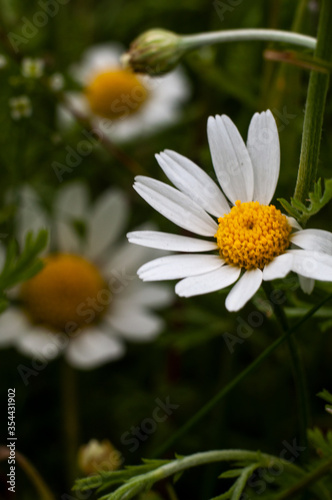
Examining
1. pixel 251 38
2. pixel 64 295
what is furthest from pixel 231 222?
pixel 64 295

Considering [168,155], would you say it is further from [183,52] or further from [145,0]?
[145,0]

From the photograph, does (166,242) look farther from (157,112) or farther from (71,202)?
(157,112)

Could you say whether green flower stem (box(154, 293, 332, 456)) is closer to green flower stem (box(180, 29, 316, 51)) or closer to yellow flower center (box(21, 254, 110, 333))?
green flower stem (box(180, 29, 316, 51))

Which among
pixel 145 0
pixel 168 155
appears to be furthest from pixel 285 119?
pixel 145 0

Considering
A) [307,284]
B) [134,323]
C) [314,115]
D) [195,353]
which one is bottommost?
[195,353]

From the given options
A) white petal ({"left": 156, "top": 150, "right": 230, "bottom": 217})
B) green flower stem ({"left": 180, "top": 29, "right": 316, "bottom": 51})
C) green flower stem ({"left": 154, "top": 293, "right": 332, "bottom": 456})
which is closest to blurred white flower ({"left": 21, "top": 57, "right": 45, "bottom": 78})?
green flower stem ({"left": 180, "top": 29, "right": 316, "bottom": 51})

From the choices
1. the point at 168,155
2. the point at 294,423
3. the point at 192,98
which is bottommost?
the point at 294,423
